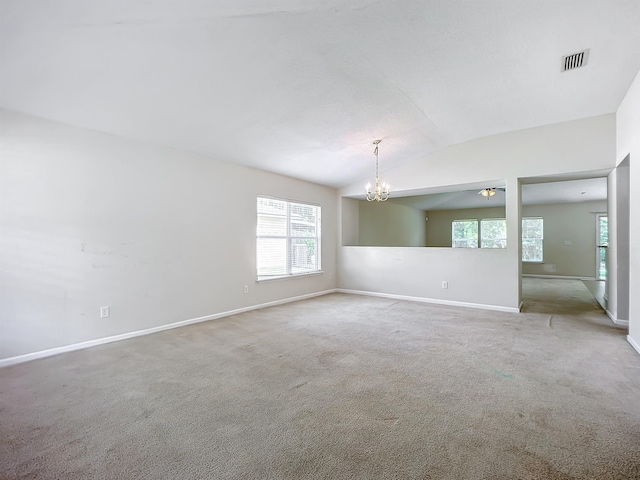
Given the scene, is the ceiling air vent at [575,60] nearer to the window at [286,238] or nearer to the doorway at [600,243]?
the window at [286,238]

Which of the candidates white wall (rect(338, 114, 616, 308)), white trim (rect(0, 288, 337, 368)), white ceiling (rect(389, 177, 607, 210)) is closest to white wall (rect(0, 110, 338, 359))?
white trim (rect(0, 288, 337, 368))

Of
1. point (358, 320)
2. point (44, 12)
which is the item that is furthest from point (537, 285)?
point (44, 12)

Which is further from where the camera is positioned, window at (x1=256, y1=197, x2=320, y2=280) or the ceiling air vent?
window at (x1=256, y1=197, x2=320, y2=280)

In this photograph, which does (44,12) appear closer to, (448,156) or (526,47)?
(526,47)

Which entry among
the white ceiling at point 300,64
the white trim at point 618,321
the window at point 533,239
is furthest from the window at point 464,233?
the white ceiling at point 300,64

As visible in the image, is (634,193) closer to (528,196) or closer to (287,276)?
(287,276)

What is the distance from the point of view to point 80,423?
2.01 metres

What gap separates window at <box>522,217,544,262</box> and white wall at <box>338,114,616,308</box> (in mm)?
6381

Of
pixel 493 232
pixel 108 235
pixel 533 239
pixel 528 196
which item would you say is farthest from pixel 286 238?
pixel 533 239

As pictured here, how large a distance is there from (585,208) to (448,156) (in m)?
6.97

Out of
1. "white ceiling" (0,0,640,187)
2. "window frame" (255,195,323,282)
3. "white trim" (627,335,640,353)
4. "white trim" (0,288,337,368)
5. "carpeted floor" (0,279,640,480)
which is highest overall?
"white ceiling" (0,0,640,187)

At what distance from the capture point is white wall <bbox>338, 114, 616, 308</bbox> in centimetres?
449

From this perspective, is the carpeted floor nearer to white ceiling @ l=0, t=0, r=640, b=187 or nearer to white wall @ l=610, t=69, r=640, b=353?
white wall @ l=610, t=69, r=640, b=353

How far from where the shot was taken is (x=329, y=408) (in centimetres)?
217
